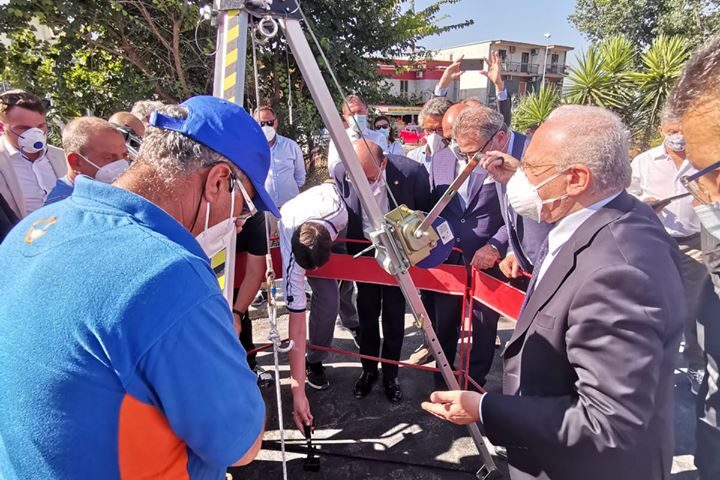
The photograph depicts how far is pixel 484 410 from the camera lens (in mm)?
1479

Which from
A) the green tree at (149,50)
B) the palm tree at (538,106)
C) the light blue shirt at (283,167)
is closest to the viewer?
the light blue shirt at (283,167)

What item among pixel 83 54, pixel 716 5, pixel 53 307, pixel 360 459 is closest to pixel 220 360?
pixel 53 307

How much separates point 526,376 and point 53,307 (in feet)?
4.61

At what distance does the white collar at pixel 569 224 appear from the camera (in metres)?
1.45

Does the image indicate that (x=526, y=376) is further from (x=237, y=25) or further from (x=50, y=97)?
(x=50, y=97)

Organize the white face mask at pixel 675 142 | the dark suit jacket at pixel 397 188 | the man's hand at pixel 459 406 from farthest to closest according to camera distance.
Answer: the white face mask at pixel 675 142, the dark suit jacket at pixel 397 188, the man's hand at pixel 459 406

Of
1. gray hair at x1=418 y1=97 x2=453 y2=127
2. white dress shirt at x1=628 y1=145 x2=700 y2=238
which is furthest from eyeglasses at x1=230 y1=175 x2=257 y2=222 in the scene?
gray hair at x1=418 y1=97 x2=453 y2=127

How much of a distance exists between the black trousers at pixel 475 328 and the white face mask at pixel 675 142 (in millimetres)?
1947

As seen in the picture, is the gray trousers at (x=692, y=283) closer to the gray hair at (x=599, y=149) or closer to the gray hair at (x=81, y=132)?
the gray hair at (x=599, y=149)

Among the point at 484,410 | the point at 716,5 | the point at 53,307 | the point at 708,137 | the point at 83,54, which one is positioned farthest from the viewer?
the point at 716,5

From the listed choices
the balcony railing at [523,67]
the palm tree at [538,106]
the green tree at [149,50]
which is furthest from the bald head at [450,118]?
the balcony railing at [523,67]

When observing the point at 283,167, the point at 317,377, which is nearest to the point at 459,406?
the point at 317,377

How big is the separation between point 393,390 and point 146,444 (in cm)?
255

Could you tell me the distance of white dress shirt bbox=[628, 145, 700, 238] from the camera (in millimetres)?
3381
